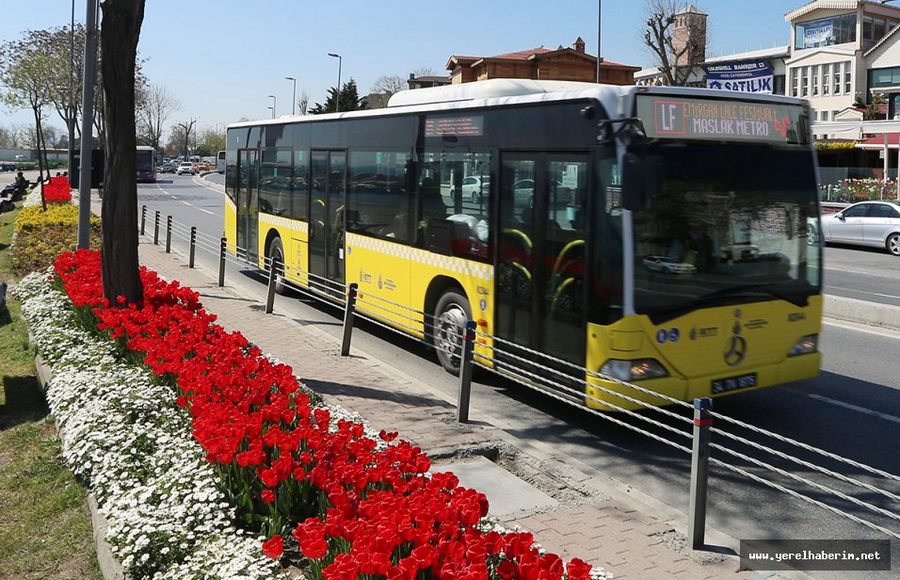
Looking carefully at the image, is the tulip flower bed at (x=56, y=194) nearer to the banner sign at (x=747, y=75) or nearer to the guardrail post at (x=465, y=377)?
the guardrail post at (x=465, y=377)

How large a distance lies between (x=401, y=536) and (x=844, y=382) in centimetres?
798

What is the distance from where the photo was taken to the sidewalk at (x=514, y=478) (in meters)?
5.59

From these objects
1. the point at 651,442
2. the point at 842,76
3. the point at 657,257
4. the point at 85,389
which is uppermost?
the point at 842,76

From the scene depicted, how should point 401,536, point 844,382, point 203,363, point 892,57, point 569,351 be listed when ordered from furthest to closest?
point 892,57 < point 844,382 < point 569,351 < point 203,363 < point 401,536

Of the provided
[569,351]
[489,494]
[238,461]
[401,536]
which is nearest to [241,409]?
[238,461]

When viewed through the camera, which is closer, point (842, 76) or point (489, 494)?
point (489, 494)

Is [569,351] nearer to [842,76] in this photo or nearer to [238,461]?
[238,461]

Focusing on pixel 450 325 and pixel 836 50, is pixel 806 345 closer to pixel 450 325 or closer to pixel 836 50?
pixel 450 325

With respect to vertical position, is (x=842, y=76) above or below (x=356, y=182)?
above

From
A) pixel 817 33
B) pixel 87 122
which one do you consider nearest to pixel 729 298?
pixel 87 122

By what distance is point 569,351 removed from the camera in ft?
27.1

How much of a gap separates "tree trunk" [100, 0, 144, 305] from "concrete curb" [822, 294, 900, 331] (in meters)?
9.59

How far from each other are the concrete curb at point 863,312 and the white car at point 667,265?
21.0 ft

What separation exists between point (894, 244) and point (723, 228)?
20.3 m
